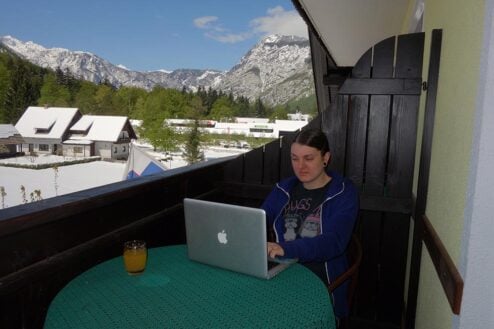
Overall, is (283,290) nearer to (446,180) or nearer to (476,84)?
(446,180)

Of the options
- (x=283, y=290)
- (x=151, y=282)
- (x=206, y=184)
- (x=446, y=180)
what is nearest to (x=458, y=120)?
(x=446, y=180)

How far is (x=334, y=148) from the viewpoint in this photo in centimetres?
228

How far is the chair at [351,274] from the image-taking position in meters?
1.43

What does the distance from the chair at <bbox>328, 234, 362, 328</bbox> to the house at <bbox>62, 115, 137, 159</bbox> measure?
50859 mm

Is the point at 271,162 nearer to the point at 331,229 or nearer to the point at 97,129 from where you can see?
the point at 331,229

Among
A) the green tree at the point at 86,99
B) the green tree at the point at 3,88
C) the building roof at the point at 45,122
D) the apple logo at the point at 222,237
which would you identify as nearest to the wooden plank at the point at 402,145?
the apple logo at the point at 222,237

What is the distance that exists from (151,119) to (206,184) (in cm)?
6236

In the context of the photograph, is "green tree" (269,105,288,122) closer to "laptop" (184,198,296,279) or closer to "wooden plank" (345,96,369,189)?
"wooden plank" (345,96,369,189)

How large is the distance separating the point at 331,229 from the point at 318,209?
0.66ft

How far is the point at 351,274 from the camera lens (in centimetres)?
147

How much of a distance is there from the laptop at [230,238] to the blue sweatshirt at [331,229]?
0.31 ft

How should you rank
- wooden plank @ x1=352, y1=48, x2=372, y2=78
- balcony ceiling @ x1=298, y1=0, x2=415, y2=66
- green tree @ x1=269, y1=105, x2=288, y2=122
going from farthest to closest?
green tree @ x1=269, y1=105, x2=288, y2=122
balcony ceiling @ x1=298, y1=0, x2=415, y2=66
wooden plank @ x1=352, y1=48, x2=372, y2=78

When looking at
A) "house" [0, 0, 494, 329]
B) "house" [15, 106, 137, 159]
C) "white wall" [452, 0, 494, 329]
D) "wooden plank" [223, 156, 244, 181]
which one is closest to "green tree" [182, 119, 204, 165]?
"house" [15, 106, 137, 159]

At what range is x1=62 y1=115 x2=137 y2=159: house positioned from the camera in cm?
4922
